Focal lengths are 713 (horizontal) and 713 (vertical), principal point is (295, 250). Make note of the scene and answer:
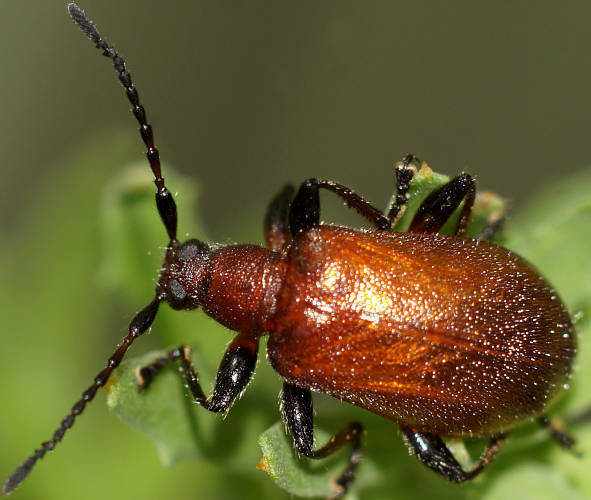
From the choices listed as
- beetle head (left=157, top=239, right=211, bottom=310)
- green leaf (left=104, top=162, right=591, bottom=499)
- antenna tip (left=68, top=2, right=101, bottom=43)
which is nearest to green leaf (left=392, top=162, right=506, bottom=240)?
green leaf (left=104, top=162, right=591, bottom=499)

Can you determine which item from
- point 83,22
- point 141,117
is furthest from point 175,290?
point 83,22

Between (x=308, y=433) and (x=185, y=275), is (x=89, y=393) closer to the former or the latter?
(x=185, y=275)

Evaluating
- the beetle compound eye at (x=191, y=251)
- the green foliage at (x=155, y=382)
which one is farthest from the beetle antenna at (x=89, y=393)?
the beetle compound eye at (x=191, y=251)

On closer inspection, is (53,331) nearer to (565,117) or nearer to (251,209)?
(251,209)

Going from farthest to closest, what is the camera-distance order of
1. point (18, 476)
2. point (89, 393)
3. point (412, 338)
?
1. point (89, 393)
2. point (412, 338)
3. point (18, 476)

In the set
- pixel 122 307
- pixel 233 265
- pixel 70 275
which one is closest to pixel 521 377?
pixel 233 265

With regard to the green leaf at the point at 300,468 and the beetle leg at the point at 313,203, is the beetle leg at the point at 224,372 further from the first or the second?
the beetle leg at the point at 313,203

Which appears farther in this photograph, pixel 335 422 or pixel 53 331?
pixel 53 331

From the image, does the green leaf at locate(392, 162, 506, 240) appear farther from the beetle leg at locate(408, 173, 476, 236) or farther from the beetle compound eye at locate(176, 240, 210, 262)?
the beetle compound eye at locate(176, 240, 210, 262)
